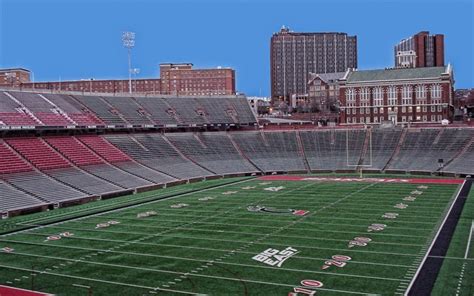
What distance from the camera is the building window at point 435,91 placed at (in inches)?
2881

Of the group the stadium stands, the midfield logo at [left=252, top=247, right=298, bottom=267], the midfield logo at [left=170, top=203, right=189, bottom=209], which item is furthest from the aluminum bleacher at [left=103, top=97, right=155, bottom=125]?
the midfield logo at [left=252, top=247, right=298, bottom=267]

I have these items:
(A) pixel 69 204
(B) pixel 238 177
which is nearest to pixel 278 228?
(A) pixel 69 204

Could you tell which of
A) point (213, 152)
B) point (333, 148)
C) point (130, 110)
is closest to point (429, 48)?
point (333, 148)

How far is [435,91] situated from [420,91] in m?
1.95

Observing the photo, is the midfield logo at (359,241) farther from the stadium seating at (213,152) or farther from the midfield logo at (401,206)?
the stadium seating at (213,152)

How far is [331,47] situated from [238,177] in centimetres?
14934

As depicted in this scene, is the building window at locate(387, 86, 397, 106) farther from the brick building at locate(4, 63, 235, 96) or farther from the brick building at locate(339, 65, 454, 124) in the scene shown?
the brick building at locate(4, 63, 235, 96)

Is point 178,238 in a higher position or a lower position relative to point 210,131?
lower

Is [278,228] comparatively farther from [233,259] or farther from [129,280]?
[129,280]

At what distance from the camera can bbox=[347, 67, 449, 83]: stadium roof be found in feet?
244

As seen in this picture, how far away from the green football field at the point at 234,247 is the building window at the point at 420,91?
40315mm

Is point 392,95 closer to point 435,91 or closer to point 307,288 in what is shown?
point 435,91

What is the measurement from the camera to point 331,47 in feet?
633

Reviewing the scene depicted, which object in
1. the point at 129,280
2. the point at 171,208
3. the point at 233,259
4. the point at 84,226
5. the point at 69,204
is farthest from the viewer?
the point at 69,204
